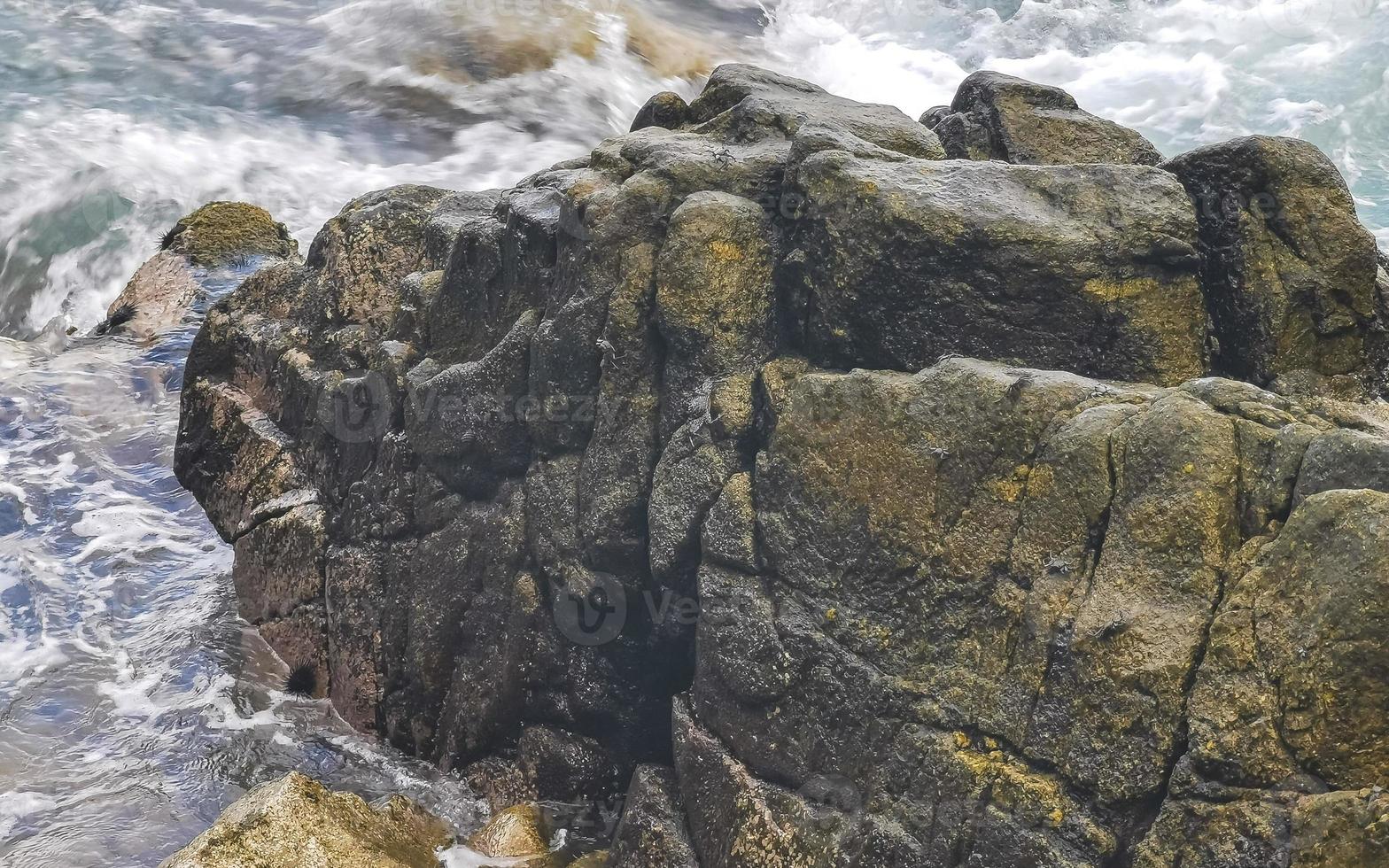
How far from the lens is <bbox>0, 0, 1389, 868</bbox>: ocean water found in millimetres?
10117

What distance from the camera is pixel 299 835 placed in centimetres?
725

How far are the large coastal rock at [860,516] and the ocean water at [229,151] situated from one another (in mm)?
1484

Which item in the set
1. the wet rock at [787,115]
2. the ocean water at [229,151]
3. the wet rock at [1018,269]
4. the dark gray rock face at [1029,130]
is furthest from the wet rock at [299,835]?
the dark gray rock face at [1029,130]

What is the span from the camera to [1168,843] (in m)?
5.60

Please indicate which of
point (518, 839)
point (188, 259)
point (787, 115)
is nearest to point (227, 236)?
point (188, 259)

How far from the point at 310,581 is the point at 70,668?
237 cm

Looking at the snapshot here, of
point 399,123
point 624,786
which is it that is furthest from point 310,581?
point 399,123

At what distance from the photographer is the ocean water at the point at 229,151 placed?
1012 centimetres

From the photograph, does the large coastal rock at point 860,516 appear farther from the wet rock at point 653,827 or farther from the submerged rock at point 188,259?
the submerged rock at point 188,259

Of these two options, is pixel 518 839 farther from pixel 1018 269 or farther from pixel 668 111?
pixel 668 111

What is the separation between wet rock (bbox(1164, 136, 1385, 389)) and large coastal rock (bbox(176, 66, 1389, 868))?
31 millimetres

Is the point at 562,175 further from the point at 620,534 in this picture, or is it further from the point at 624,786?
the point at 624,786

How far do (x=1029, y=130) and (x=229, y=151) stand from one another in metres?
17.9

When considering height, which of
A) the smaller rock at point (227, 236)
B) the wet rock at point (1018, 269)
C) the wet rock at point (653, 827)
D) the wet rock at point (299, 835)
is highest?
the wet rock at point (1018, 269)
